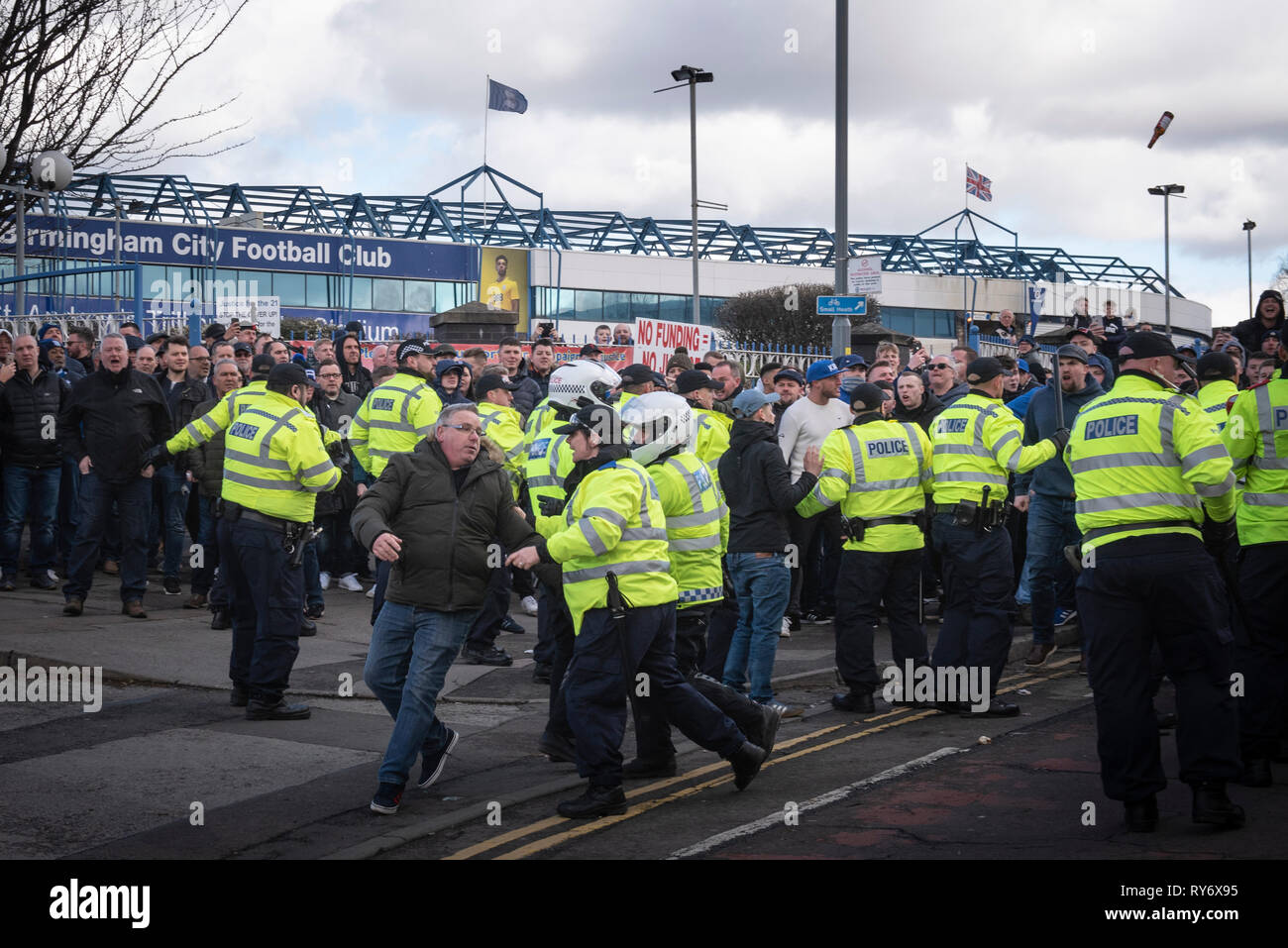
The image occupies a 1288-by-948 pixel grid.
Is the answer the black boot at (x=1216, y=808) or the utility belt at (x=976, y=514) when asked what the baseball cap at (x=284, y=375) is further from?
the black boot at (x=1216, y=808)

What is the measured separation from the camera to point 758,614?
347 inches

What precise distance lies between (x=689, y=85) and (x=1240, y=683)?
2524cm

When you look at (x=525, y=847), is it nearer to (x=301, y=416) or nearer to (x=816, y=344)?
(x=301, y=416)

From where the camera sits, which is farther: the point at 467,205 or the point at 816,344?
the point at 467,205

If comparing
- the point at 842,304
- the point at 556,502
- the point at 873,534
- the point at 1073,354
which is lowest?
the point at 873,534

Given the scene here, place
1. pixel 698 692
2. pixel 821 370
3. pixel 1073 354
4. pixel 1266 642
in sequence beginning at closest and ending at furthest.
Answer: pixel 698 692 < pixel 1266 642 < pixel 821 370 < pixel 1073 354

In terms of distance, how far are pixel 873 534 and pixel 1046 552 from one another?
2.38 metres

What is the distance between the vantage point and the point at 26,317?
15820 mm

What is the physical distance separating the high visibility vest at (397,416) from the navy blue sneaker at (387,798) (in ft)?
15.8

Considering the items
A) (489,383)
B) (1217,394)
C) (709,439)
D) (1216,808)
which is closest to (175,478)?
(489,383)

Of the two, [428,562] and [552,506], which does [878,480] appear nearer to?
[552,506]
